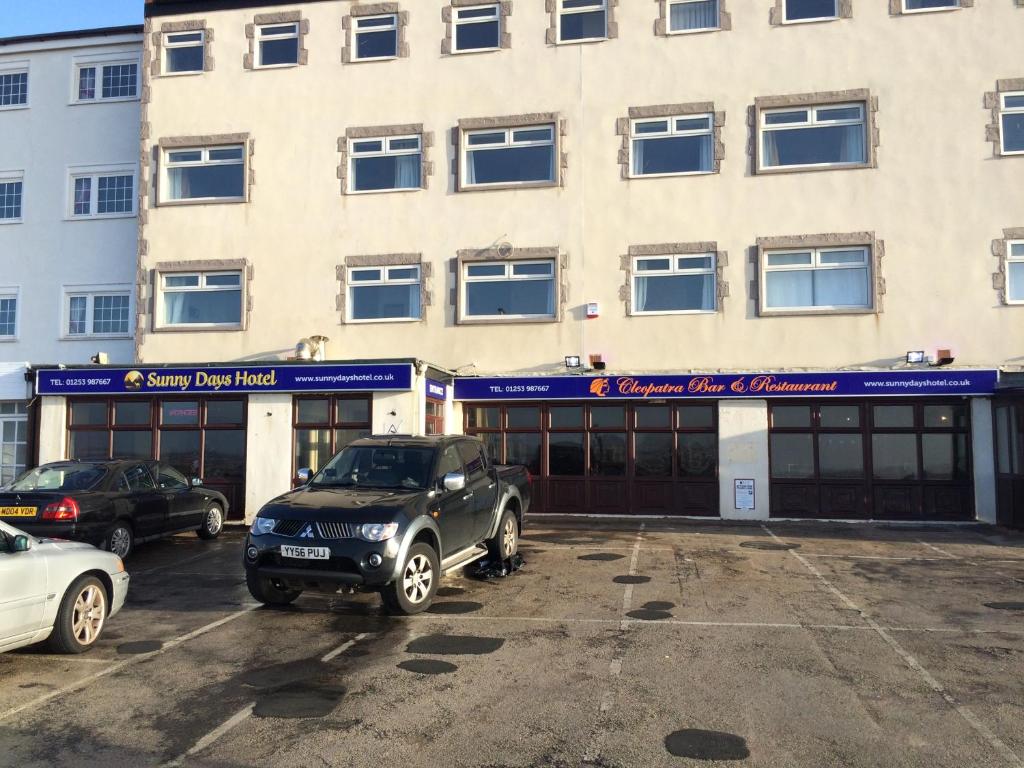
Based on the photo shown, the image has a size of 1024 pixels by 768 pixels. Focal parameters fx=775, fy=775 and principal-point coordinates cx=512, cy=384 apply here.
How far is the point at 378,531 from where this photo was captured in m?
7.82

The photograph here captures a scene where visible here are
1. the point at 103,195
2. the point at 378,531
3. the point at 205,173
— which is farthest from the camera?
the point at 103,195

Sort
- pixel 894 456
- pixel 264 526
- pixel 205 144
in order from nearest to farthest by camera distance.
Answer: pixel 264 526
pixel 894 456
pixel 205 144

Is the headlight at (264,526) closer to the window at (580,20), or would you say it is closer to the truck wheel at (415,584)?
the truck wheel at (415,584)

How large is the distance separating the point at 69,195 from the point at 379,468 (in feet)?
54.0

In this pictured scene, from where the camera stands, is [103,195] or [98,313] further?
[103,195]

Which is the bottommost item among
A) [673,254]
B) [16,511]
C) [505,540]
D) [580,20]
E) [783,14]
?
[505,540]

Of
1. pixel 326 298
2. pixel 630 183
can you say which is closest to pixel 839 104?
pixel 630 183

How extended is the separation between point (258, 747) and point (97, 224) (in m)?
19.5

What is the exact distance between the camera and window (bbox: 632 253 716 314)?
17219mm

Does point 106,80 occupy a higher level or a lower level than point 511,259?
higher

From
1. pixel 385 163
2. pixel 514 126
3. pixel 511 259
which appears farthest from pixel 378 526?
pixel 385 163

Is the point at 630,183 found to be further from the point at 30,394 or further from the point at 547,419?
the point at 30,394

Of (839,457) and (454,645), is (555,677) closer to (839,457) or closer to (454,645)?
(454,645)

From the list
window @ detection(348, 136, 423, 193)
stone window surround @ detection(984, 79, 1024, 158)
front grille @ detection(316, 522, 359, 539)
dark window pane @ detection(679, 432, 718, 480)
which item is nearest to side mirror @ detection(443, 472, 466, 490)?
front grille @ detection(316, 522, 359, 539)
